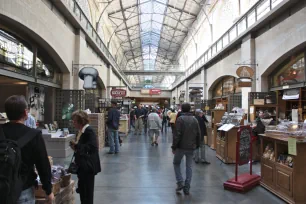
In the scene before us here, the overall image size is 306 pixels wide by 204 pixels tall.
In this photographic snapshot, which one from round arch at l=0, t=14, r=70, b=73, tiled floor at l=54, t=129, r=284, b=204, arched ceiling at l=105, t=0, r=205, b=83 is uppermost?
arched ceiling at l=105, t=0, r=205, b=83

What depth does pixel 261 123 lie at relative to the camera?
320 inches

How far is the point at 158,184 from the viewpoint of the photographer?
18.7 ft

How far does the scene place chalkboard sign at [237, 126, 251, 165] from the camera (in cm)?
577

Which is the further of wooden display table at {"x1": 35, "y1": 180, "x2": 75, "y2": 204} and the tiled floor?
the tiled floor

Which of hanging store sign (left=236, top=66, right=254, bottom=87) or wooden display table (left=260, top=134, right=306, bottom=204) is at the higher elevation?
hanging store sign (left=236, top=66, right=254, bottom=87)

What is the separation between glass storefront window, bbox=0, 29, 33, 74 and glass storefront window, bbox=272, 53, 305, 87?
8.42 metres

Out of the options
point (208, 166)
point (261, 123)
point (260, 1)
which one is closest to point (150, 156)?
point (208, 166)

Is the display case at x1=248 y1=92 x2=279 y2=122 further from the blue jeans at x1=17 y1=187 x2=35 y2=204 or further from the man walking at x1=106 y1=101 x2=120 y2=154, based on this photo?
the blue jeans at x1=17 y1=187 x2=35 y2=204

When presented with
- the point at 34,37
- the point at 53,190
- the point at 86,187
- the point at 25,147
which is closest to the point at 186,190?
the point at 86,187

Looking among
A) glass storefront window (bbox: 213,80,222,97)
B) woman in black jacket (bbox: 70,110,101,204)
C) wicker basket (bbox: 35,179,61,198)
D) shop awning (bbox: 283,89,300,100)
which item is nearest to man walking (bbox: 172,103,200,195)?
woman in black jacket (bbox: 70,110,101,204)

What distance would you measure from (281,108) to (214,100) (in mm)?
9219

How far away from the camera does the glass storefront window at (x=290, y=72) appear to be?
347 inches

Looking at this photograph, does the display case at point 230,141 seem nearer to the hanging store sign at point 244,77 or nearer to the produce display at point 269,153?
the hanging store sign at point 244,77

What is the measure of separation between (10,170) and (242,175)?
196 inches
